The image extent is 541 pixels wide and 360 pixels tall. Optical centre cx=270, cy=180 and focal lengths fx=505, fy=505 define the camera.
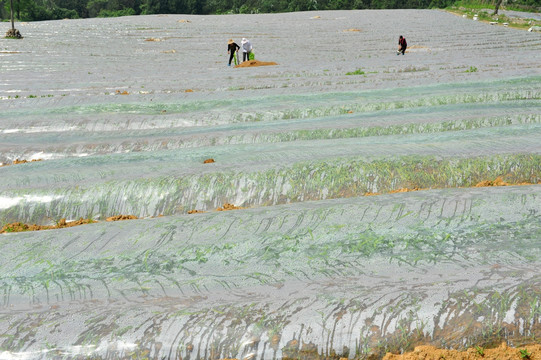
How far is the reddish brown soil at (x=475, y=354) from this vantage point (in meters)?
2.54

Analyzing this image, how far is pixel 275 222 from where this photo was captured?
3.84 metres

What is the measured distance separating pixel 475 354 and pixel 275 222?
1713 millimetres

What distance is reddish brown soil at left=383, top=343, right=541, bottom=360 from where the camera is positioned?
2.54 m

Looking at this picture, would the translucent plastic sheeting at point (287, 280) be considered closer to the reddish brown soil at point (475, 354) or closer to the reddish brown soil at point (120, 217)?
the reddish brown soil at point (475, 354)

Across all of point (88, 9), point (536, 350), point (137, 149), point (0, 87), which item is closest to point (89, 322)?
point (536, 350)

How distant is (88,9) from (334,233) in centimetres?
7398

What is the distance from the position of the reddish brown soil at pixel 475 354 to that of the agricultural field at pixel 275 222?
1.5 inches

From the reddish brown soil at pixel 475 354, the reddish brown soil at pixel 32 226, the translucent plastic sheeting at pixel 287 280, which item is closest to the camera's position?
the reddish brown soil at pixel 475 354

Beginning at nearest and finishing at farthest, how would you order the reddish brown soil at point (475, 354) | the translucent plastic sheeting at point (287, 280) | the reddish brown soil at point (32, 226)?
the reddish brown soil at point (475, 354), the translucent plastic sheeting at point (287, 280), the reddish brown soil at point (32, 226)

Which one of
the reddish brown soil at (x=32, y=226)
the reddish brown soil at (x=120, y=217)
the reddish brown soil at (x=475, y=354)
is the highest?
the reddish brown soil at (x=475, y=354)

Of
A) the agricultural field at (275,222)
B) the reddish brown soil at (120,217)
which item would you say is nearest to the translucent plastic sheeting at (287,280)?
the agricultural field at (275,222)

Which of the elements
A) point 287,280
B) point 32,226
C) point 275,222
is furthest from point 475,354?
point 32,226

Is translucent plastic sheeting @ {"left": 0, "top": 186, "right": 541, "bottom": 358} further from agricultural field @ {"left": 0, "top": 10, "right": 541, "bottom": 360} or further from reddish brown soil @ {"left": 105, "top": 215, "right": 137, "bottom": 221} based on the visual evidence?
reddish brown soil @ {"left": 105, "top": 215, "right": 137, "bottom": 221}

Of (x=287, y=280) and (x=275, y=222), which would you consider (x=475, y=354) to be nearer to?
(x=287, y=280)
